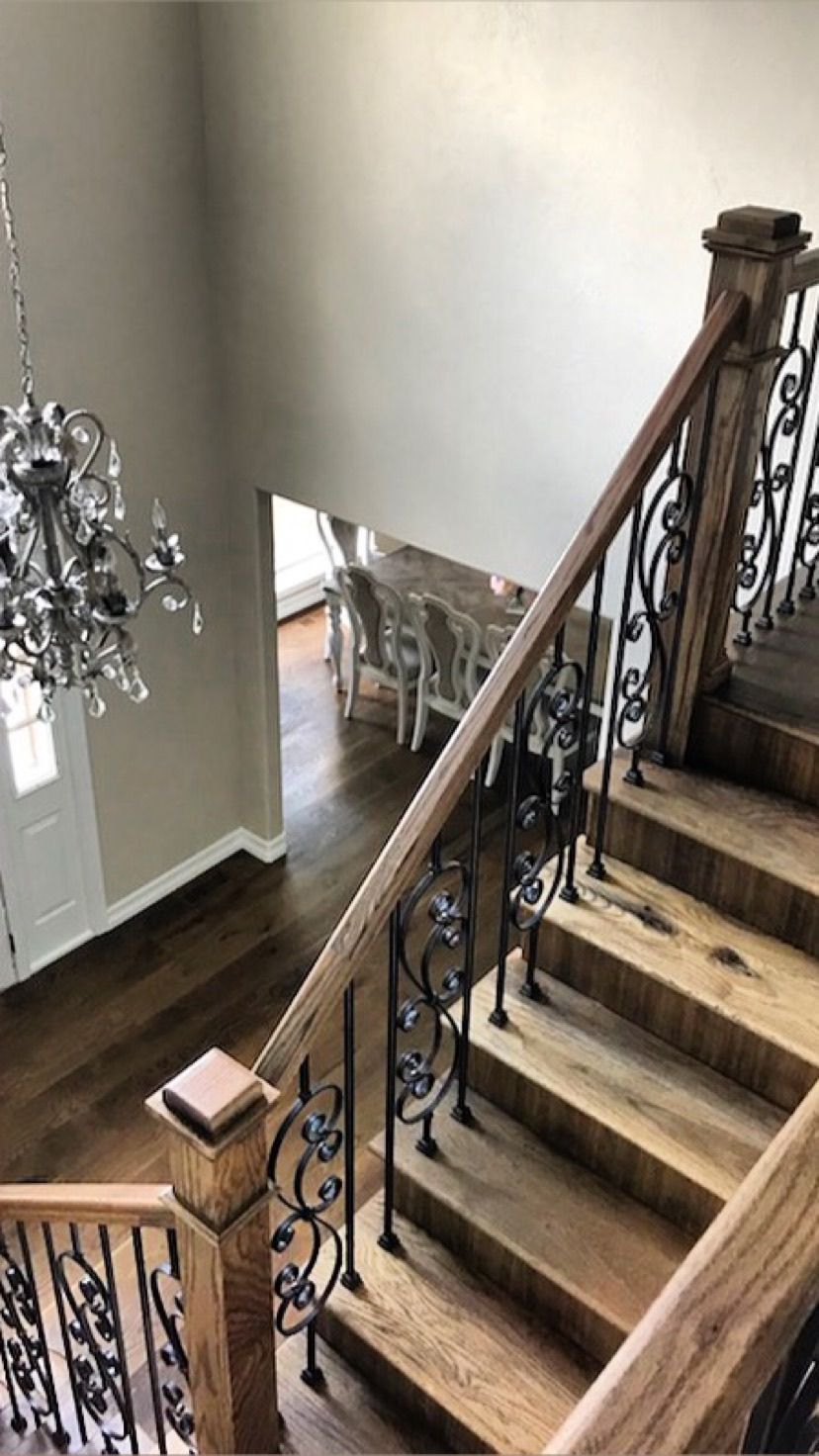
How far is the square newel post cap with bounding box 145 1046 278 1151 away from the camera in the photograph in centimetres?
176

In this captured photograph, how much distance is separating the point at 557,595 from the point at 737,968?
2.89 feet

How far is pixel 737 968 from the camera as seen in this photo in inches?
99.3

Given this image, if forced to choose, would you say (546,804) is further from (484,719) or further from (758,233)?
(758,233)

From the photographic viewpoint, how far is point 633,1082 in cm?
251

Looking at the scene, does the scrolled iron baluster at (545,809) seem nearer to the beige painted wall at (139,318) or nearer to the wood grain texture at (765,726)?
the wood grain texture at (765,726)

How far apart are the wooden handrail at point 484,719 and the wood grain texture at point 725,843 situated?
649 mm

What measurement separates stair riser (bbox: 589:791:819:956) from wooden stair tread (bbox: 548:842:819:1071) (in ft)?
0.07

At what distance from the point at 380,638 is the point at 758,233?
15.8ft

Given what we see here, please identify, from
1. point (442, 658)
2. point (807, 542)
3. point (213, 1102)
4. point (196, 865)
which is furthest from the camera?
point (442, 658)

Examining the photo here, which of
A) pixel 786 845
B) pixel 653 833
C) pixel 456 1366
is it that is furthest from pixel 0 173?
pixel 456 1366

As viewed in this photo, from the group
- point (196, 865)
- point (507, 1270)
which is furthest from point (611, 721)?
point (196, 865)

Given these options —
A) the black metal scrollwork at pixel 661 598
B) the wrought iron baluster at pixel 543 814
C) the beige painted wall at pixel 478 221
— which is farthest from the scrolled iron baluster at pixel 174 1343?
the beige painted wall at pixel 478 221

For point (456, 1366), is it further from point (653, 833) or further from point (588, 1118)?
point (653, 833)

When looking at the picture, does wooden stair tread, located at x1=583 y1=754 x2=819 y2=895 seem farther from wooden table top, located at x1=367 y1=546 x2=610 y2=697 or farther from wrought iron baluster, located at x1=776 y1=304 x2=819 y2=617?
wooden table top, located at x1=367 y1=546 x2=610 y2=697
